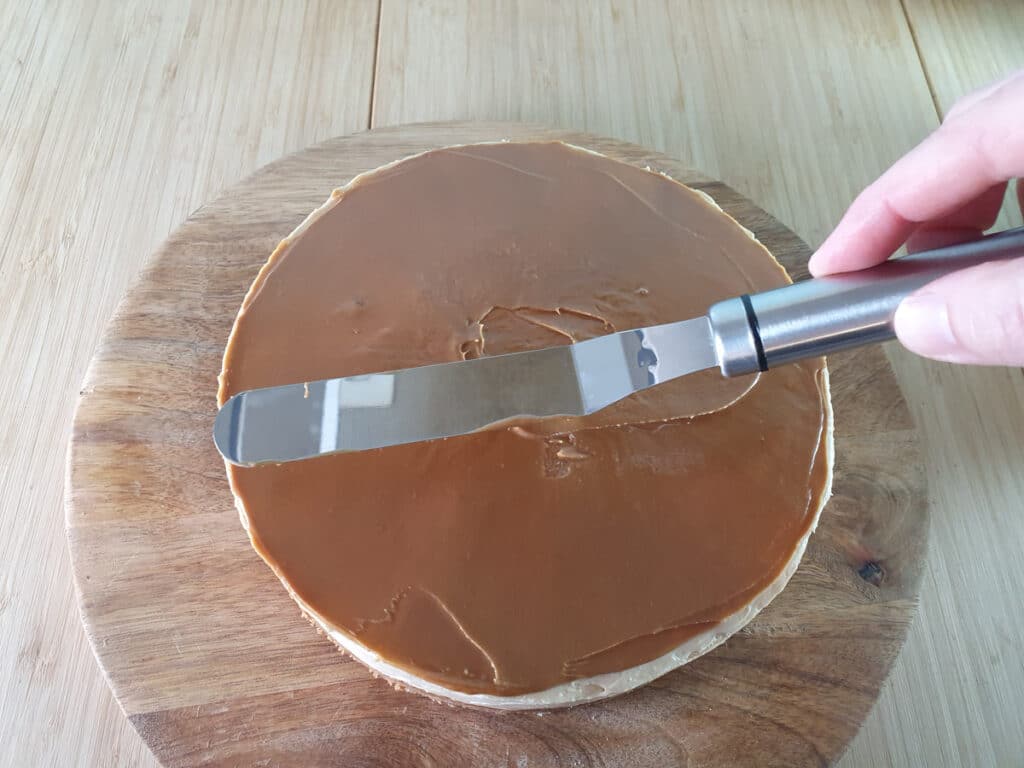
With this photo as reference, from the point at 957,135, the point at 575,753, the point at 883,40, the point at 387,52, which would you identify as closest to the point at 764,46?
the point at 883,40

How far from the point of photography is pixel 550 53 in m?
2.08

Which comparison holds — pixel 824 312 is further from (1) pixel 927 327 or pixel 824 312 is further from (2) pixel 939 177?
(2) pixel 939 177

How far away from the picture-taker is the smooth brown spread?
1.11 meters

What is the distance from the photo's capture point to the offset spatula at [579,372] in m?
0.94

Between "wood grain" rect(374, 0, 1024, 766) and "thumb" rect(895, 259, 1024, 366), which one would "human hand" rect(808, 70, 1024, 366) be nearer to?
"thumb" rect(895, 259, 1024, 366)

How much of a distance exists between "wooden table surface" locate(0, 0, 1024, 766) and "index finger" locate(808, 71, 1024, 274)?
67cm

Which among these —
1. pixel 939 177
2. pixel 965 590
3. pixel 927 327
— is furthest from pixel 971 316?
pixel 965 590

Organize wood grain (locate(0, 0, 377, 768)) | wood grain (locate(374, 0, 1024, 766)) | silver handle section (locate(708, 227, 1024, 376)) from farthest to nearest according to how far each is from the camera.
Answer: wood grain (locate(374, 0, 1024, 766)) < wood grain (locate(0, 0, 377, 768)) < silver handle section (locate(708, 227, 1024, 376))

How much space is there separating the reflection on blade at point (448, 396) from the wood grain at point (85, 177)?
2.43 ft

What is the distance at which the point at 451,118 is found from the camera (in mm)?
1983

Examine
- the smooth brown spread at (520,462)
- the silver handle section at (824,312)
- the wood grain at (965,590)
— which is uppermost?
the silver handle section at (824,312)

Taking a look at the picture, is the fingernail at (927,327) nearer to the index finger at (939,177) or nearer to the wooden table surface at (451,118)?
the index finger at (939,177)

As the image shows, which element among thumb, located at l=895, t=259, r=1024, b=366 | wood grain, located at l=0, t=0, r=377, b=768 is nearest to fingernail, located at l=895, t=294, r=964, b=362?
thumb, located at l=895, t=259, r=1024, b=366

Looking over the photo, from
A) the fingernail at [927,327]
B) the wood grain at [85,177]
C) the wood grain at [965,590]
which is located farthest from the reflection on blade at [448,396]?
the wood grain at [965,590]
